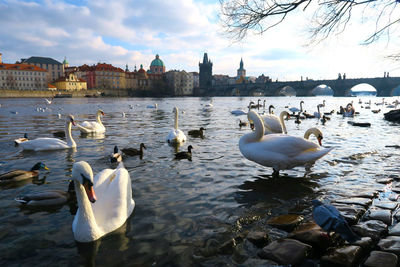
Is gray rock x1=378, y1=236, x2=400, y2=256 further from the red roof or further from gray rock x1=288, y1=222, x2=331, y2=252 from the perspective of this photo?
the red roof

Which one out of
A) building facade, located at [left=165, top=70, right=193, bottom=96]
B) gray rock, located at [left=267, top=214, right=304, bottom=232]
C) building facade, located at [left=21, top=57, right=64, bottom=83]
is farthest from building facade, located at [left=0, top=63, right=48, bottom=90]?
gray rock, located at [left=267, top=214, right=304, bottom=232]

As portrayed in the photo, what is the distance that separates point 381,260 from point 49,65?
16308cm

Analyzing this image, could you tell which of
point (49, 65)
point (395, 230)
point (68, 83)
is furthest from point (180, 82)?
point (395, 230)

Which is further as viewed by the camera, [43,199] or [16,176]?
[16,176]

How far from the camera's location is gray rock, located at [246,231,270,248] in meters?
3.32

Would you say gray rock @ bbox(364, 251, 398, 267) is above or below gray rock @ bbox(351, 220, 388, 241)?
above

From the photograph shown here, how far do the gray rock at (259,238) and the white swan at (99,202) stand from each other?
5.78 ft

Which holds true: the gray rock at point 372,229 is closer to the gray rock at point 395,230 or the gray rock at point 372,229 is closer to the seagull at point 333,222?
the gray rock at point 395,230

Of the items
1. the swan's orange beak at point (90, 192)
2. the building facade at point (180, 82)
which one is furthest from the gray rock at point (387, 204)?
the building facade at point (180, 82)

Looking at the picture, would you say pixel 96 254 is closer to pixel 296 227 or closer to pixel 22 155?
pixel 296 227

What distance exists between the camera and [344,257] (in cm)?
283

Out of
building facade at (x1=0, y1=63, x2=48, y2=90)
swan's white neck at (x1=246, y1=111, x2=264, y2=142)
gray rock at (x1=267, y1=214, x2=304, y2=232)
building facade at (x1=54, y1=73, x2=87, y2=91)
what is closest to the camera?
gray rock at (x1=267, y1=214, x2=304, y2=232)

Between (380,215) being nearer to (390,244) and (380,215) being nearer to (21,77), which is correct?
(390,244)

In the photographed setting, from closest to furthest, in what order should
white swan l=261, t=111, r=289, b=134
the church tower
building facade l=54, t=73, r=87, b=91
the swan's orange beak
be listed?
1. the swan's orange beak
2. white swan l=261, t=111, r=289, b=134
3. building facade l=54, t=73, r=87, b=91
4. the church tower
